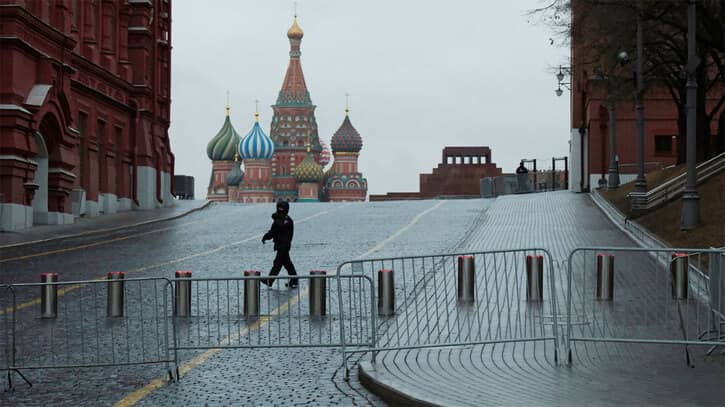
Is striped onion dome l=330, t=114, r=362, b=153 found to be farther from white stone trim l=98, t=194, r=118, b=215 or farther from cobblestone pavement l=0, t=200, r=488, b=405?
white stone trim l=98, t=194, r=118, b=215

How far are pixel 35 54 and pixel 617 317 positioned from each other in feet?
91.2

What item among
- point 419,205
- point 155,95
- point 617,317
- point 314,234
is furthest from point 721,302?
point 155,95

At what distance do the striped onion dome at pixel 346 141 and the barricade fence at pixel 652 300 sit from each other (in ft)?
551

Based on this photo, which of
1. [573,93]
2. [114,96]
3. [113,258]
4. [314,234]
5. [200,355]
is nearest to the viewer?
[200,355]

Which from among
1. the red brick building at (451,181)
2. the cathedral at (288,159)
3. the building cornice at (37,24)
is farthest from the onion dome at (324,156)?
the building cornice at (37,24)

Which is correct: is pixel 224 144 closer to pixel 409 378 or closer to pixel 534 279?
pixel 534 279

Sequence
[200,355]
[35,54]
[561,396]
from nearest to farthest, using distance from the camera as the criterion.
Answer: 1. [561,396]
2. [200,355]
3. [35,54]

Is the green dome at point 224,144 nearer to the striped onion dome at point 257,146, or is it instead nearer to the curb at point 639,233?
the striped onion dome at point 257,146

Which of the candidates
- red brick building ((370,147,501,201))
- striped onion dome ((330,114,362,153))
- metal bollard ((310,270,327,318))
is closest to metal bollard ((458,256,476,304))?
metal bollard ((310,270,327,318))

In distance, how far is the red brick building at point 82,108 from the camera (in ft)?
111

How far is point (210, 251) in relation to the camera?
26.5 metres

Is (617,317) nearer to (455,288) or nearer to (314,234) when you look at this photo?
(455,288)

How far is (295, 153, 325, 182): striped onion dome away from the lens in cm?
17775

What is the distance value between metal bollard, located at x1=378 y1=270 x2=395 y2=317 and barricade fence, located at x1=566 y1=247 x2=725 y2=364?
2.08 meters
